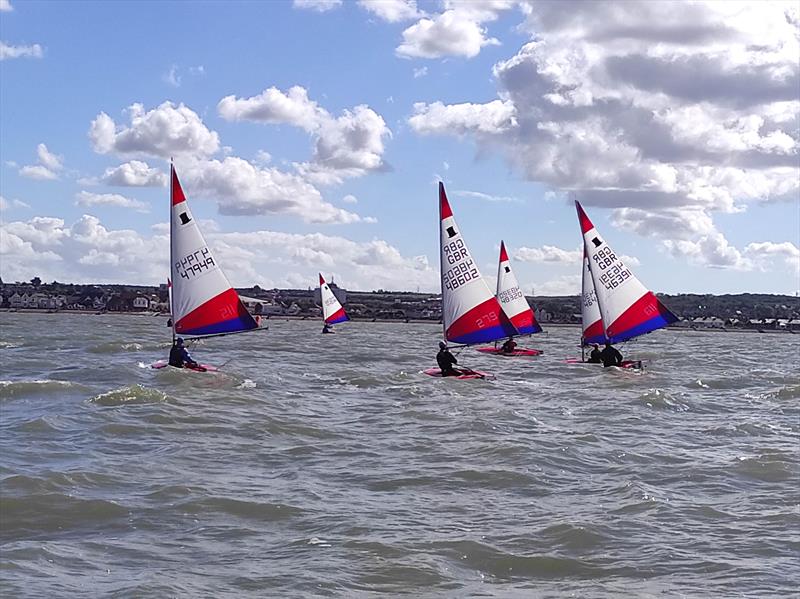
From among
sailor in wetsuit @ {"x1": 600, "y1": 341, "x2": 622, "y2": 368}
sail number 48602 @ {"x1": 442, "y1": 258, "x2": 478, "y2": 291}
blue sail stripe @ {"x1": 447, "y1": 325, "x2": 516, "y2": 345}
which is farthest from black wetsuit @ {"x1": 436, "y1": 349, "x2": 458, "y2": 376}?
sailor in wetsuit @ {"x1": 600, "y1": 341, "x2": 622, "y2": 368}

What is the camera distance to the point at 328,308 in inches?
→ 2931

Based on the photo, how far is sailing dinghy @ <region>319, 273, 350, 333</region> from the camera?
72.4 metres

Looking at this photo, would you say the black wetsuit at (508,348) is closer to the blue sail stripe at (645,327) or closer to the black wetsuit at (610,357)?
the blue sail stripe at (645,327)

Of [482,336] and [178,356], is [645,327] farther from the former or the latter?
[178,356]

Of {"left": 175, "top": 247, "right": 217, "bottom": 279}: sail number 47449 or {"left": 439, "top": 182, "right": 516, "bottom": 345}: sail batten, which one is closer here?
{"left": 175, "top": 247, "right": 217, "bottom": 279}: sail number 47449

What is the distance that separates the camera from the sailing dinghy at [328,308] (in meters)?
72.4

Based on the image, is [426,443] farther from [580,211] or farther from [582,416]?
[580,211]

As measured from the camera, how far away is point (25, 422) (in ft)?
57.4

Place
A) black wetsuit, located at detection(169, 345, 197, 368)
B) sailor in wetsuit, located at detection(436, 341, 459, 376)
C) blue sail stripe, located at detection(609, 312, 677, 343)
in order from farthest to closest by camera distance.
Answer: blue sail stripe, located at detection(609, 312, 677, 343)
sailor in wetsuit, located at detection(436, 341, 459, 376)
black wetsuit, located at detection(169, 345, 197, 368)

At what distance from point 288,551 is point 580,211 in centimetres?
2424

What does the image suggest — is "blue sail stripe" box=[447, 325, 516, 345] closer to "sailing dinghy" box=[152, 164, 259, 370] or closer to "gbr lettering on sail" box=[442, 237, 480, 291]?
"gbr lettering on sail" box=[442, 237, 480, 291]

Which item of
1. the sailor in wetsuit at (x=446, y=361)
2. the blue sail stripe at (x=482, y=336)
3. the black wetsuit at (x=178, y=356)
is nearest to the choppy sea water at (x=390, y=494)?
the black wetsuit at (x=178, y=356)

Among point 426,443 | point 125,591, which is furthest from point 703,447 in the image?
point 125,591

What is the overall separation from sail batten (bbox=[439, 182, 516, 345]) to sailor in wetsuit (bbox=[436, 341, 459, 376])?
1.03m
